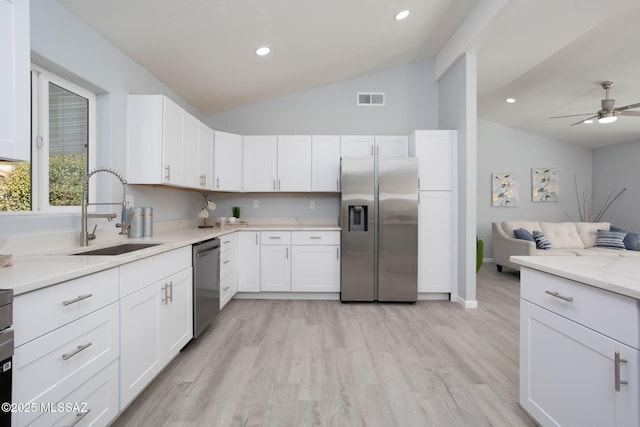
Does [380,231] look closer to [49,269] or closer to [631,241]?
[49,269]

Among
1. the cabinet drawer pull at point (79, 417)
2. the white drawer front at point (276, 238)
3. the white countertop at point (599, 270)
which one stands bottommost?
the cabinet drawer pull at point (79, 417)

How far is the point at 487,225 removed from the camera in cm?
623

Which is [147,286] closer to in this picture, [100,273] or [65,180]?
[100,273]

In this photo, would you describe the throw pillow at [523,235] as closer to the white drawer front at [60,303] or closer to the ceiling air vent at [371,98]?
the ceiling air vent at [371,98]

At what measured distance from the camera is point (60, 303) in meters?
1.12

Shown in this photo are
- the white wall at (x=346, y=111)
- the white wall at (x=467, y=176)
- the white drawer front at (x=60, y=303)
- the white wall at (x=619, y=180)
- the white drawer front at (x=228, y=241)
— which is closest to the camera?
the white drawer front at (x=60, y=303)

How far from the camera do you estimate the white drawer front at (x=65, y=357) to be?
0.99m

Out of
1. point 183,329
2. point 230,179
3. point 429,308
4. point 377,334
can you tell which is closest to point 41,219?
point 183,329

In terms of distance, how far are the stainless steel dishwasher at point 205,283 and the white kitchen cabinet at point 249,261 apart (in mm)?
766

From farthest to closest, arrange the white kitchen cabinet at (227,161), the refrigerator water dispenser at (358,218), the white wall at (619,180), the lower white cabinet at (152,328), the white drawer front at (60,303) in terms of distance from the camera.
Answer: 1. the white wall at (619,180)
2. the white kitchen cabinet at (227,161)
3. the refrigerator water dispenser at (358,218)
4. the lower white cabinet at (152,328)
5. the white drawer front at (60,303)

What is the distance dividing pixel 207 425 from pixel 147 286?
817 mm

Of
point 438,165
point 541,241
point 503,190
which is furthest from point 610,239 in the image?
point 438,165

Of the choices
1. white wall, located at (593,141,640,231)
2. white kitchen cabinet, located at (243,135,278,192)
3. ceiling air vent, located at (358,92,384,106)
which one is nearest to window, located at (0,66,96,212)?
white kitchen cabinet, located at (243,135,278,192)

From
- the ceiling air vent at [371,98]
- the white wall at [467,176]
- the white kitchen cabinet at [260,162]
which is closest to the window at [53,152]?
the white kitchen cabinet at [260,162]
